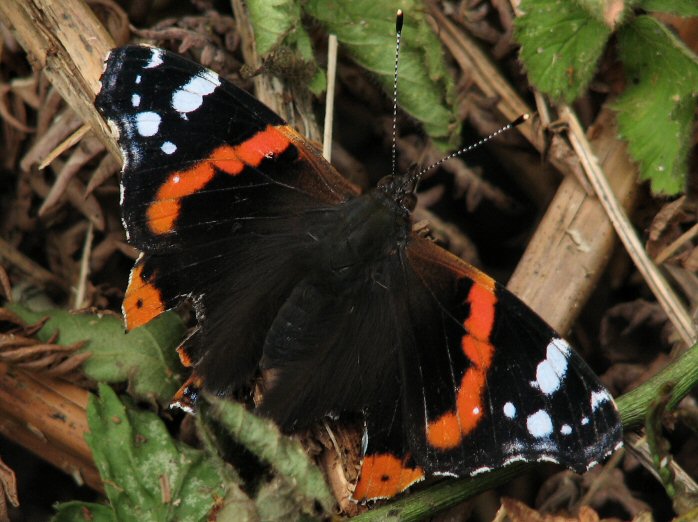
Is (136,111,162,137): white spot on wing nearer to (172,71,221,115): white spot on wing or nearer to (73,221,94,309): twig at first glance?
(172,71,221,115): white spot on wing

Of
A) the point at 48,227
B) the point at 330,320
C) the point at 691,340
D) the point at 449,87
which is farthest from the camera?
the point at 48,227

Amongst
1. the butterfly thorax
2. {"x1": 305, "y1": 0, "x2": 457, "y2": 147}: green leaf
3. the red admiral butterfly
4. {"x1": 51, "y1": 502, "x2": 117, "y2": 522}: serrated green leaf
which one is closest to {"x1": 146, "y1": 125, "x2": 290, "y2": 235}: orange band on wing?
the red admiral butterfly

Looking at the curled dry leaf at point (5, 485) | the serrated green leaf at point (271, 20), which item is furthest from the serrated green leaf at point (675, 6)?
the curled dry leaf at point (5, 485)

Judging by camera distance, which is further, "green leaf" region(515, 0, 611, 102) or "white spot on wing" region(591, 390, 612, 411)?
"green leaf" region(515, 0, 611, 102)

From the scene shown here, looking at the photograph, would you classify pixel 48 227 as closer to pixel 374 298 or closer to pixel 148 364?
pixel 148 364

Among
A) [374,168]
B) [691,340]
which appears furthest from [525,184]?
[691,340]

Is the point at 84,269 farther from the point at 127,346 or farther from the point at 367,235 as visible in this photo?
the point at 367,235
